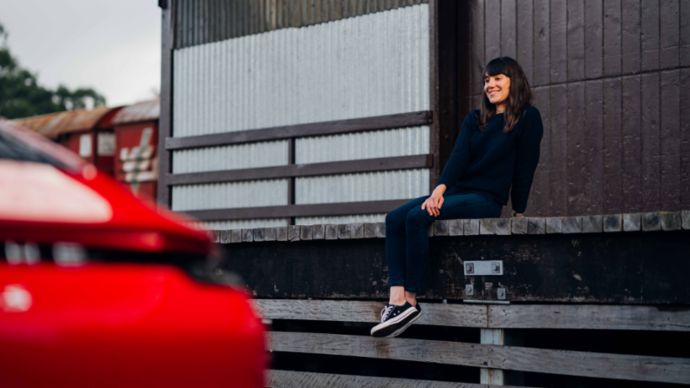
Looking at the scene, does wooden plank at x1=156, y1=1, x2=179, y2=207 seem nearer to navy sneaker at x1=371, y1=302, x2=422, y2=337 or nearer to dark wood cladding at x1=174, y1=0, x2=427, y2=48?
dark wood cladding at x1=174, y1=0, x2=427, y2=48

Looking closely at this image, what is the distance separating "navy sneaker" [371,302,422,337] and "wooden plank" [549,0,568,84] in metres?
3.74

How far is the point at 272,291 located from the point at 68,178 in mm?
5110

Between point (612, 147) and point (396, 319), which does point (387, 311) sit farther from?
point (612, 147)

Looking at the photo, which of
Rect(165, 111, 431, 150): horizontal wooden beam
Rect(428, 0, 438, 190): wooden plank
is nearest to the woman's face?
Rect(428, 0, 438, 190): wooden plank

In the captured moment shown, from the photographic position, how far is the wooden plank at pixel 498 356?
581cm

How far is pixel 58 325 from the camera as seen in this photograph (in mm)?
2309

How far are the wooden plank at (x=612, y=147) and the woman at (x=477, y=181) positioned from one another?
102 inches

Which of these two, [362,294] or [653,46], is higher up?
[653,46]

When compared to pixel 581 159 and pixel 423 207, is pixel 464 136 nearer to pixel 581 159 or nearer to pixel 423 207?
pixel 423 207

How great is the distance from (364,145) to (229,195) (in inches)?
71.5

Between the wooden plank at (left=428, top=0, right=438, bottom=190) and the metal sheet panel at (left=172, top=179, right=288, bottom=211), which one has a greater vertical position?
the wooden plank at (left=428, top=0, right=438, bottom=190)

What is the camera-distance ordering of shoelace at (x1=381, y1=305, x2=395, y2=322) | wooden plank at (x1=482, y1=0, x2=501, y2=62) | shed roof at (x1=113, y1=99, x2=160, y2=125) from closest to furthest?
shoelace at (x1=381, y1=305, x2=395, y2=322), wooden plank at (x1=482, y1=0, x2=501, y2=62), shed roof at (x1=113, y1=99, x2=160, y2=125)

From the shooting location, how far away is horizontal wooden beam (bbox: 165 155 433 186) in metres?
10.2

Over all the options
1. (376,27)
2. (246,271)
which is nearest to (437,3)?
(376,27)
